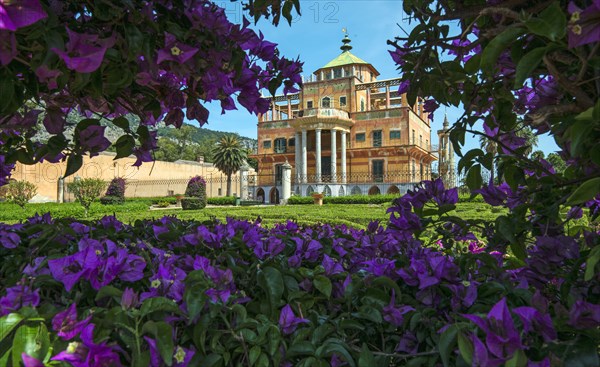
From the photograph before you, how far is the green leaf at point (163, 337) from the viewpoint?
786 millimetres

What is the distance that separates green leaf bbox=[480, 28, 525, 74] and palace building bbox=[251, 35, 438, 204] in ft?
100.0

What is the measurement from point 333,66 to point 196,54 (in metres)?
37.6

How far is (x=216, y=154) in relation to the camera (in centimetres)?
4006

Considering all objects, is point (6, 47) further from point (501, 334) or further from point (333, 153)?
point (333, 153)

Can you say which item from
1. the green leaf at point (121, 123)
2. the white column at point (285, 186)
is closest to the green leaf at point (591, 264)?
the green leaf at point (121, 123)

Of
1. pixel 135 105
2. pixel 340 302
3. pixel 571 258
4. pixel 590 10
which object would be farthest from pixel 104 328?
pixel 571 258

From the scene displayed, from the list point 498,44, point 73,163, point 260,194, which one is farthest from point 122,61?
point 260,194

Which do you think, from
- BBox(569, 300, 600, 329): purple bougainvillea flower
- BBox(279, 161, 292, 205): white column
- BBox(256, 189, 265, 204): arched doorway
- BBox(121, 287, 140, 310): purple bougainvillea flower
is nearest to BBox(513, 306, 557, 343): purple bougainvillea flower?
BBox(569, 300, 600, 329): purple bougainvillea flower

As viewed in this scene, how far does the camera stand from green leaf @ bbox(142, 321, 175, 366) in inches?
31.0

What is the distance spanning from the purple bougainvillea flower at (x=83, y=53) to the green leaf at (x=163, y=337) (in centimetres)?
57

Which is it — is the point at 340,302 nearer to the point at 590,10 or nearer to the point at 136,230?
the point at 590,10

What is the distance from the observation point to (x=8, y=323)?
79 centimetres

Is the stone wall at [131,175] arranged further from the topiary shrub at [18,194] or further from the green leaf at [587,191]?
the green leaf at [587,191]

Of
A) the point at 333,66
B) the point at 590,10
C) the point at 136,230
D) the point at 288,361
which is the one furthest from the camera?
the point at 333,66
